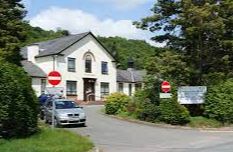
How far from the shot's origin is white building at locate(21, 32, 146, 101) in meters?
62.6

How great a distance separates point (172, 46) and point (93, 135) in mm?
13063

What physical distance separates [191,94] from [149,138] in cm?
1072

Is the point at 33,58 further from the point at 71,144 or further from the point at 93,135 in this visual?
the point at 71,144

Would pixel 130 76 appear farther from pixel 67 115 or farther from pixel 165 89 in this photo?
pixel 67 115

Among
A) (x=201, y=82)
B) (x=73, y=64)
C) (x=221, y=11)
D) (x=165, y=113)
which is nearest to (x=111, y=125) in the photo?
(x=165, y=113)

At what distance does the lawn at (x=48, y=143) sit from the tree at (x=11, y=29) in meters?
12.5

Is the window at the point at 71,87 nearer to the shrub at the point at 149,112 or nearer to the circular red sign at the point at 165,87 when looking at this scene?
the shrub at the point at 149,112

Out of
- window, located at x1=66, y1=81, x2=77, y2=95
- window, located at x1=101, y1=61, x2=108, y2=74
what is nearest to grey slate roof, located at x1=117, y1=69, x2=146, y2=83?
window, located at x1=101, y1=61, x2=108, y2=74

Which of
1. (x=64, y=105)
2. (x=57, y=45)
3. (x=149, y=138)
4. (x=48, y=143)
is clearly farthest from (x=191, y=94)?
(x=57, y=45)

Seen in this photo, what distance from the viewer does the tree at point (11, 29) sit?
33987 mm

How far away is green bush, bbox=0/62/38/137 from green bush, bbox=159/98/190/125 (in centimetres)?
1298

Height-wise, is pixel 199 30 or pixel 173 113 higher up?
pixel 199 30

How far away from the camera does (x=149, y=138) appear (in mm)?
25750

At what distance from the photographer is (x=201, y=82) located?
36.8 meters
